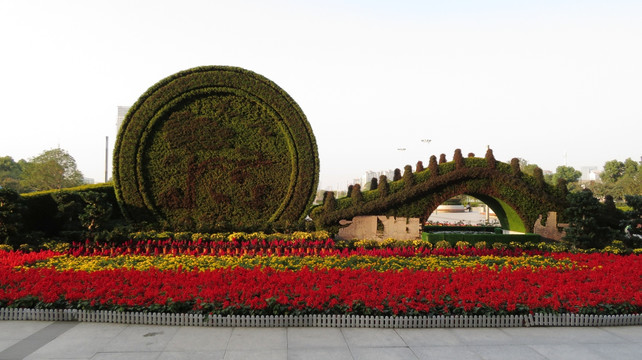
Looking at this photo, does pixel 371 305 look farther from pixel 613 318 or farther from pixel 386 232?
pixel 386 232

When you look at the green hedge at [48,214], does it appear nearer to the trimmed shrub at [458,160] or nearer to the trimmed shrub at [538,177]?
the trimmed shrub at [458,160]

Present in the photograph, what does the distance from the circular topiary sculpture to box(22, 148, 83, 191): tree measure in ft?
103

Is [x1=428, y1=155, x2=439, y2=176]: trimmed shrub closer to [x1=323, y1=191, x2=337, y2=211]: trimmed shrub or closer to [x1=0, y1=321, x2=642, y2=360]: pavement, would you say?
[x1=323, y1=191, x2=337, y2=211]: trimmed shrub

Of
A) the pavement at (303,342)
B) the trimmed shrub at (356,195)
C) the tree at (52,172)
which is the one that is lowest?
the pavement at (303,342)

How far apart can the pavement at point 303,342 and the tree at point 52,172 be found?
38.4m

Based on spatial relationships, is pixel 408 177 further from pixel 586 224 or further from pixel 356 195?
pixel 586 224

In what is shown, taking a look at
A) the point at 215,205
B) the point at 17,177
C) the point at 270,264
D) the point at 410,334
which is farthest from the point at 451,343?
the point at 17,177

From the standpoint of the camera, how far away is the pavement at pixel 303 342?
5.16m

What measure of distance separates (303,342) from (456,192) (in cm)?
975

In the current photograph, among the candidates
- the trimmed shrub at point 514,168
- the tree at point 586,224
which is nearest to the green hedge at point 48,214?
the trimmed shrub at point 514,168

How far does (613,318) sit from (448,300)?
8.27ft

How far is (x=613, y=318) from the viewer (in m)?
6.52

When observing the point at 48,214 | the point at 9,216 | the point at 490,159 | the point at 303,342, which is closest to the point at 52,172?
the point at 48,214

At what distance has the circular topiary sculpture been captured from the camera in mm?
13383
